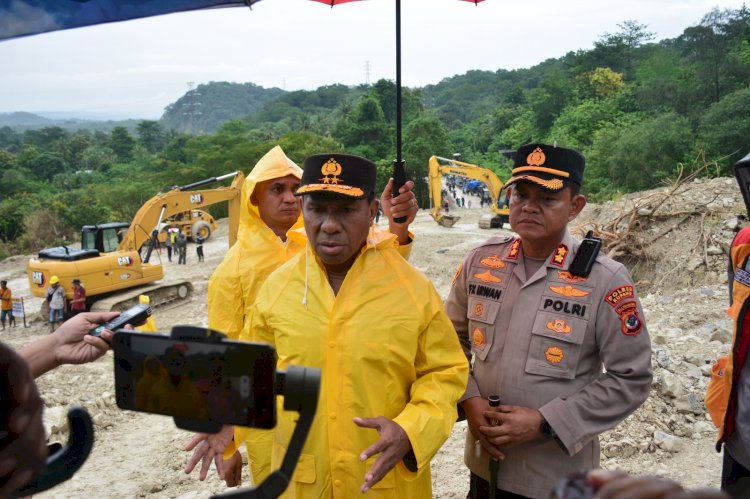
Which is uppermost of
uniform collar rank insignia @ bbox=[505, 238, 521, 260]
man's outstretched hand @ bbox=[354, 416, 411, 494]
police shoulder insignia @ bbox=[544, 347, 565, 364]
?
uniform collar rank insignia @ bbox=[505, 238, 521, 260]

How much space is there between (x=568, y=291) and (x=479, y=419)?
1.86 ft

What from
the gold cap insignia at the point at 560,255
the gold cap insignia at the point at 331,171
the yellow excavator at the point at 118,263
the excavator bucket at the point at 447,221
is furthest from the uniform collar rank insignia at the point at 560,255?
the excavator bucket at the point at 447,221

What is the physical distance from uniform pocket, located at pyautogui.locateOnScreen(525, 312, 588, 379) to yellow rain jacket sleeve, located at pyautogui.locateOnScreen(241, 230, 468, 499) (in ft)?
0.96

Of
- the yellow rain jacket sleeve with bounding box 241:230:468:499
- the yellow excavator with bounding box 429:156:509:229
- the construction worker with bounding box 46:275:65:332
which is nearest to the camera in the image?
the yellow rain jacket sleeve with bounding box 241:230:468:499

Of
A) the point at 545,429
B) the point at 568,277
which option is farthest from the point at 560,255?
the point at 545,429

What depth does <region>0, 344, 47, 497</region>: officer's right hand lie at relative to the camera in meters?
0.88

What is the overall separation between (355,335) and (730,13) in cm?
4147

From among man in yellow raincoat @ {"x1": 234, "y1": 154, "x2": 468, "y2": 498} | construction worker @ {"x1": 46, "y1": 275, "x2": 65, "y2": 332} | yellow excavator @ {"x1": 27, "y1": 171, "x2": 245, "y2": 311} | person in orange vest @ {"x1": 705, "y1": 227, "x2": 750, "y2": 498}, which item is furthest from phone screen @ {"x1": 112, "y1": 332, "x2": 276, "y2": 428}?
construction worker @ {"x1": 46, "y1": 275, "x2": 65, "y2": 332}

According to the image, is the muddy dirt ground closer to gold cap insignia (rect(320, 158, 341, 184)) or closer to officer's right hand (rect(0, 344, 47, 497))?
gold cap insignia (rect(320, 158, 341, 184))

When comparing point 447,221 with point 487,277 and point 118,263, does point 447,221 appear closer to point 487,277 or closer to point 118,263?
point 118,263

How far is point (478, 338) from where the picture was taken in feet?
7.43

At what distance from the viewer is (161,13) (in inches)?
94.0

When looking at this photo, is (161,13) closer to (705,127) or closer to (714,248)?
(714,248)

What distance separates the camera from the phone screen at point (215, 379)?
97 cm
